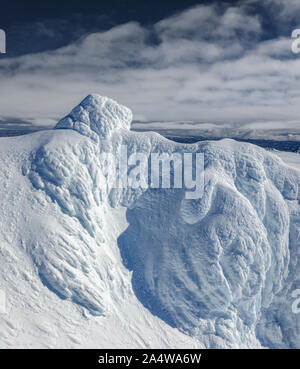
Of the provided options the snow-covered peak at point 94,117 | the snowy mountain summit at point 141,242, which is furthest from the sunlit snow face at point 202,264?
the snow-covered peak at point 94,117

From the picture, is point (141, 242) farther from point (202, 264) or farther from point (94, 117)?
point (94, 117)

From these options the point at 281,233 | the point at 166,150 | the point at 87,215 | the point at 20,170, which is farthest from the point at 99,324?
the point at 281,233

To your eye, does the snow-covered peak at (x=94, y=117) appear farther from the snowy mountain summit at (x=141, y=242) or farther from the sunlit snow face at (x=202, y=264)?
the sunlit snow face at (x=202, y=264)

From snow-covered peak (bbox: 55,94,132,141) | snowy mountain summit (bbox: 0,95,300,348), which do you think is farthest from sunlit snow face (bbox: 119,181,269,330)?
snow-covered peak (bbox: 55,94,132,141)

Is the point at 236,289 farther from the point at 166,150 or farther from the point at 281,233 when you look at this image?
the point at 166,150

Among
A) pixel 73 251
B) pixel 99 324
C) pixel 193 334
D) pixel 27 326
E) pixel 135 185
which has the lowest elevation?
pixel 193 334

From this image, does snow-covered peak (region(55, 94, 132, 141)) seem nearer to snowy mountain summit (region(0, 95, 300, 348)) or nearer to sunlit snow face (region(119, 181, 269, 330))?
snowy mountain summit (region(0, 95, 300, 348))
